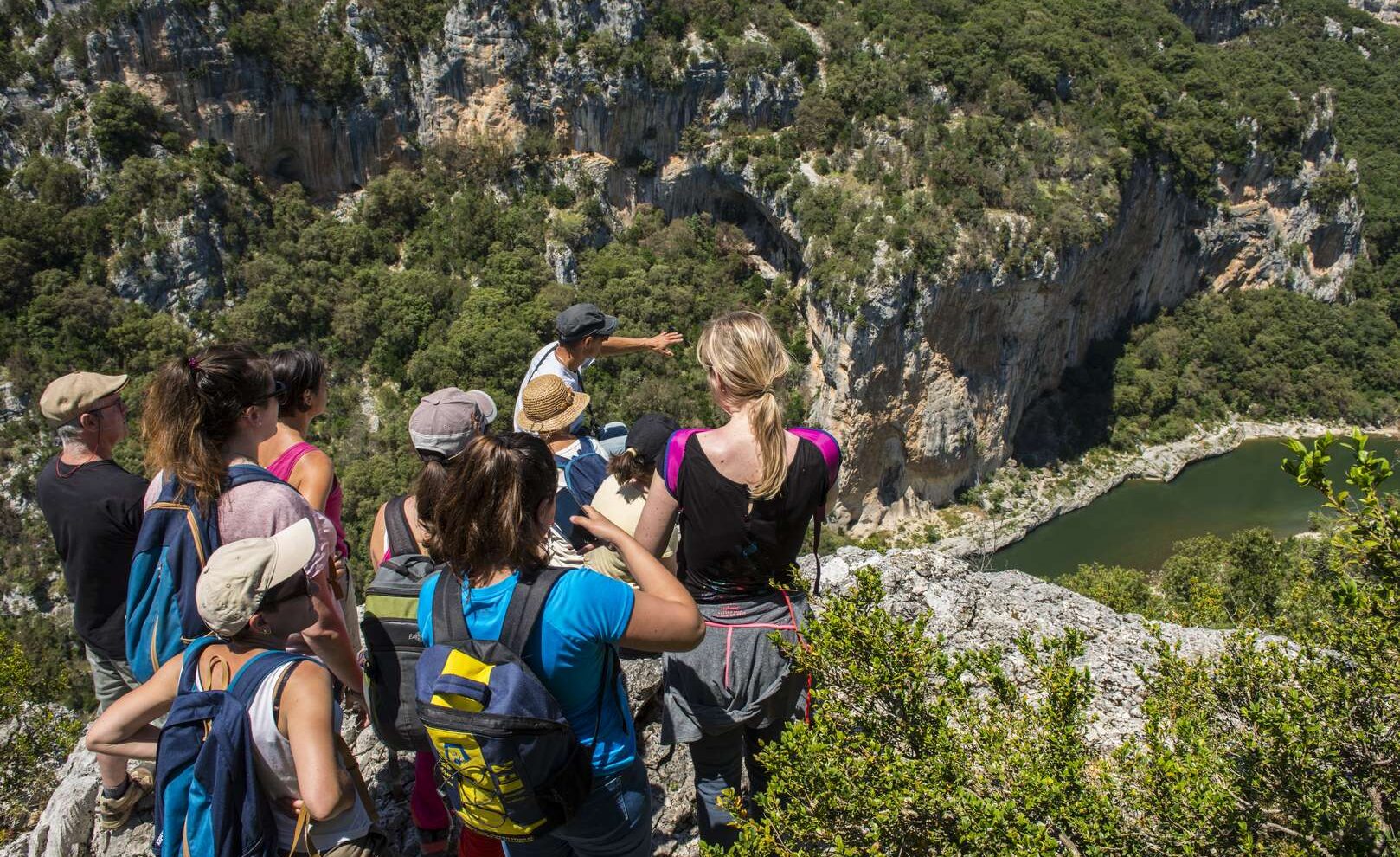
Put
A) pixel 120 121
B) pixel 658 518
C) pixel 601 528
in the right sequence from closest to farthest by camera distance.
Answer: pixel 601 528
pixel 658 518
pixel 120 121

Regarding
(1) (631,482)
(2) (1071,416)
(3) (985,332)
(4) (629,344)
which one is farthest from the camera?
(2) (1071,416)

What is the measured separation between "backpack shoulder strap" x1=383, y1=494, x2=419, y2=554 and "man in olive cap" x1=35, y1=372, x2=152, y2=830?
0.89 meters

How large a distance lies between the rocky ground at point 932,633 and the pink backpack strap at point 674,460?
0.67 metres

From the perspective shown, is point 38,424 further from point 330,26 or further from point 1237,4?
point 1237,4

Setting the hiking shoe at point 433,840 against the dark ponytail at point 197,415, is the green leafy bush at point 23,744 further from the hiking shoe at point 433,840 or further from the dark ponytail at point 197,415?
the dark ponytail at point 197,415

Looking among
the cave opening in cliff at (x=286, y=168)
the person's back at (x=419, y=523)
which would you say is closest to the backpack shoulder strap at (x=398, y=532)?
the person's back at (x=419, y=523)

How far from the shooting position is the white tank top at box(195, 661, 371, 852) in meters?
1.85

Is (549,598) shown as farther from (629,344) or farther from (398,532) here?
(629,344)

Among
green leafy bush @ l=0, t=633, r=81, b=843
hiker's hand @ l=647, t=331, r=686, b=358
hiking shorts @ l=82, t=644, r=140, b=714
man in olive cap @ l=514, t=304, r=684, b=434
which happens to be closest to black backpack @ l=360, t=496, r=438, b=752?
hiking shorts @ l=82, t=644, r=140, b=714

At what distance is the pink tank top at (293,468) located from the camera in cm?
302

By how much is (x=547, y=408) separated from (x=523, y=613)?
1.57m

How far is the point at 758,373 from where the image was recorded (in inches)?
91.7

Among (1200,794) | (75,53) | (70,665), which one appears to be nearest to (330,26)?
(75,53)

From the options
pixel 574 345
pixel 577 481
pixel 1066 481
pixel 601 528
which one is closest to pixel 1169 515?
pixel 1066 481
